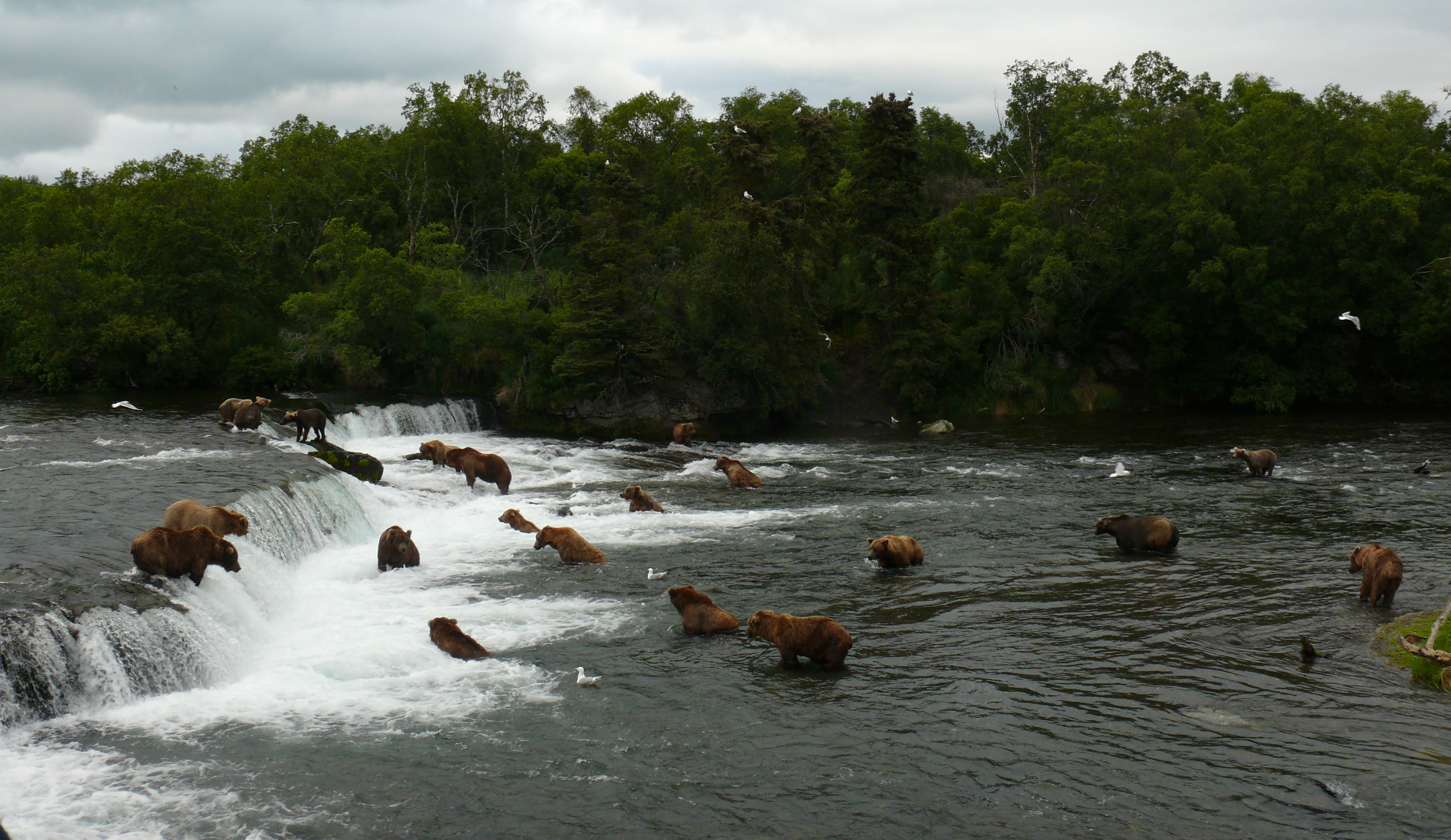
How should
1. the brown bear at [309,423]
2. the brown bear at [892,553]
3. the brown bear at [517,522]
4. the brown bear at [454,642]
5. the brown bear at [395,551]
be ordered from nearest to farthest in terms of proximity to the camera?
the brown bear at [454,642] < the brown bear at [395,551] < the brown bear at [892,553] < the brown bear at [517,522] < the brown bear at [309,423]

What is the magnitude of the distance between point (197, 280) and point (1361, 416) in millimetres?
45504

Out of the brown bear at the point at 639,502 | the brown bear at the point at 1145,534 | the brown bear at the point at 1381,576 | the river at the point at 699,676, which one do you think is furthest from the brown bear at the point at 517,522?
the brown bear at the point at 1381,576

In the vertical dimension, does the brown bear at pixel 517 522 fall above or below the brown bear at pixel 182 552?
below

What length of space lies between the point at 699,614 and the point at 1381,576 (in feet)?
30.9

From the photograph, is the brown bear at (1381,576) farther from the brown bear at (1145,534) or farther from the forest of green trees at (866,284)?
the forest of green trees at (866,284)

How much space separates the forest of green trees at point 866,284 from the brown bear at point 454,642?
74.5 feet

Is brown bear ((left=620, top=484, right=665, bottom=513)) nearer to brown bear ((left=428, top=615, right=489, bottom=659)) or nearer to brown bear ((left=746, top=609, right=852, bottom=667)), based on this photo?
brown bear ((left=428, top=615, right=489, bottom=659))

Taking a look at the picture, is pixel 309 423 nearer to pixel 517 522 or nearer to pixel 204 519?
pixel 517 522

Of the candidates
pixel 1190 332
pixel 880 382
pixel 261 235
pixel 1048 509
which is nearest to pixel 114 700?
pixel 1048 509

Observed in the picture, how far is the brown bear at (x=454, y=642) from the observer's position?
12.2 m

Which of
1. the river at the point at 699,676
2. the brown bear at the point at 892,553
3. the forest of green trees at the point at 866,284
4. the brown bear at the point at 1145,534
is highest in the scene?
the forest of green trees at the point at 866,284

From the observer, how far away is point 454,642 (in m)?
12.2

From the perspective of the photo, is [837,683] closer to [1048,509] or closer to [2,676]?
[2,676]

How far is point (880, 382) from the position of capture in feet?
134
